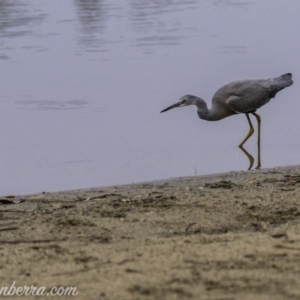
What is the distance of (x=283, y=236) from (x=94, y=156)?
4696 mm

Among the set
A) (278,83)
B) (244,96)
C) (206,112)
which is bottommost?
(206,112)

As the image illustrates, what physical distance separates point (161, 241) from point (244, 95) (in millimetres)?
6456

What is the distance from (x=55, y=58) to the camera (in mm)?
14391

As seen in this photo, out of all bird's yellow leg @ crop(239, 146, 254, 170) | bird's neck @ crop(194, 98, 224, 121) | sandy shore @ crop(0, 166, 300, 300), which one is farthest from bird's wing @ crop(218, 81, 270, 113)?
sandy shore @ crop(0, 166, 300, 300)

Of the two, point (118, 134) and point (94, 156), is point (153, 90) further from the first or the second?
point (94, 156)

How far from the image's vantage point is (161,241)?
537cm

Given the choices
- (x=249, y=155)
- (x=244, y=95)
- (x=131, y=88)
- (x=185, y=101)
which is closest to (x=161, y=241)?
(x=249, y=155)

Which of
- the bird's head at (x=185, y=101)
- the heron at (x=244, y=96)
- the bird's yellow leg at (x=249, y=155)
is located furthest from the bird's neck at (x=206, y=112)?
the bird's yellow leg at (x=249, y=155)

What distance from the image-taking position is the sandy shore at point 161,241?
4.36m

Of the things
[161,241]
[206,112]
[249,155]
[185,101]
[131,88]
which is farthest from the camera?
[131,88]

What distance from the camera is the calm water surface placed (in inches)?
380

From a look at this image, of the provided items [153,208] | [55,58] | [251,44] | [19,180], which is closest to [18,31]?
[55,58]

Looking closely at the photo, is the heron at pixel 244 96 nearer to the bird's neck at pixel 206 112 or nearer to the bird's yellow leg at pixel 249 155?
the bird's neck at pixel 206 112

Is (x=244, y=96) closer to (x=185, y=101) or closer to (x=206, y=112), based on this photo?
(x=206, y=112)
